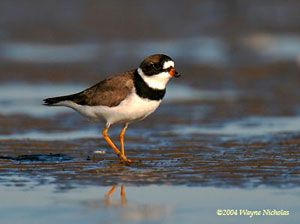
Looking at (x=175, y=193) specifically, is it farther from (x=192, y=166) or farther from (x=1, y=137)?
(x=1, y=137)

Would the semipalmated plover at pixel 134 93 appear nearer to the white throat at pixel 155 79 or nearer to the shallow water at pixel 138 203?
the white throat at pixel 155 79

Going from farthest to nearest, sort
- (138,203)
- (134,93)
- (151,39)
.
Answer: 1. (151,39)
2. (134,93)
3. (138,203)

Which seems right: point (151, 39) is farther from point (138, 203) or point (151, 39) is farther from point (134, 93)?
point (138, 203)

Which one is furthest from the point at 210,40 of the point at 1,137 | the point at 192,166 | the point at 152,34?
the point at 192,166

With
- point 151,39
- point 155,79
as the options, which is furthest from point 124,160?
point 151,39

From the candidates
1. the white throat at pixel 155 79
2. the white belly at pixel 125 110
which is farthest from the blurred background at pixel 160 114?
the white throat at pixel 155 79

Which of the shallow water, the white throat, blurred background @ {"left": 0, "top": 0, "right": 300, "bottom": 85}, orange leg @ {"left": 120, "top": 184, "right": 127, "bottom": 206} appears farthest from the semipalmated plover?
blurred background @ {"left": 0, "top": 0, "right": 300, "bottom": 85}

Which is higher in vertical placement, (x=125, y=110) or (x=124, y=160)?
(x=125, y=110)

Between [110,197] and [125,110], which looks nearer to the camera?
[110,197]

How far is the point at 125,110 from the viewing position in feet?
30.6

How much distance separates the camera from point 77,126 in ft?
39.4

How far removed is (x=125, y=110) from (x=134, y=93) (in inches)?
7.9

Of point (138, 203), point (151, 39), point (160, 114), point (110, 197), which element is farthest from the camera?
point (151, 39)

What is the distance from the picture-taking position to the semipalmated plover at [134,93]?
927 cm
